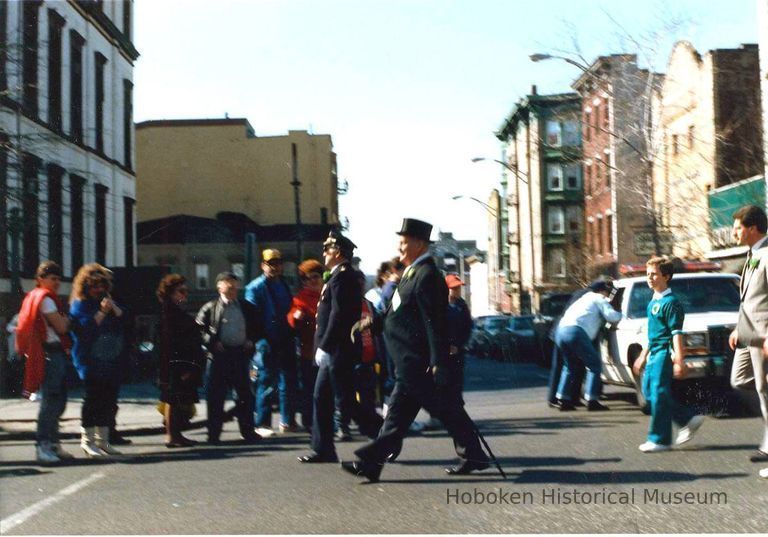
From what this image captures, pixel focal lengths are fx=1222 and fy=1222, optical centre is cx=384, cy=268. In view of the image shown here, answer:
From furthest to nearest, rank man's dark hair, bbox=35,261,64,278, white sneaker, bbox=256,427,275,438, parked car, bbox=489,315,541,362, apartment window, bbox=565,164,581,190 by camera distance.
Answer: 1. apartment window, bbox=565,164,581,190
2. parked car, bbox=489,315,541,362
3. white sneaker, bbox=256,427,275,438
4. man's dark hair, bbox=35,261,64,278

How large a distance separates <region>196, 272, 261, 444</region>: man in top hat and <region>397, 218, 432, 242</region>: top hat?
380 cm

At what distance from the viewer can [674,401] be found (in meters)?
10.0

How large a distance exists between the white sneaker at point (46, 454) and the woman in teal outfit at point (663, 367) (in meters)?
4.97

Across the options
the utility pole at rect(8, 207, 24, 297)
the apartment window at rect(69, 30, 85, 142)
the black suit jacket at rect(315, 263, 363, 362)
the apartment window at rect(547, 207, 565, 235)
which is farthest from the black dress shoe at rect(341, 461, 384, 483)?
the apartment window at rect(547, 207, 565, 235)

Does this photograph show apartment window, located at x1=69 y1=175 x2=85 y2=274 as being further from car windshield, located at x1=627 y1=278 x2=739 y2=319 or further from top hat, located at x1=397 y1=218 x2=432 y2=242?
top hat, located at x1=397 y1=218 x2=432 y2=242

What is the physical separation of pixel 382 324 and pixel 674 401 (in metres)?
2.63

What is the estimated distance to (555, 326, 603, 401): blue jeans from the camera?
1434 cm

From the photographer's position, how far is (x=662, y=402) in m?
9.95

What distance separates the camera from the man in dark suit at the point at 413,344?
27.0 ft

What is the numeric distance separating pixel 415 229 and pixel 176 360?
4110 millimetres

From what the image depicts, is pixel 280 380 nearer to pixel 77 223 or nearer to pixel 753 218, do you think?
pixel 753 218

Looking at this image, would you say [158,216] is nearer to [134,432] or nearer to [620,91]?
[620,91]

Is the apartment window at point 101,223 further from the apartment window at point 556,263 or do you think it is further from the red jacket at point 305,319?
the apartment window at point 556,263

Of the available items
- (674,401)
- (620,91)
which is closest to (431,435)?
(674,401)
